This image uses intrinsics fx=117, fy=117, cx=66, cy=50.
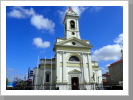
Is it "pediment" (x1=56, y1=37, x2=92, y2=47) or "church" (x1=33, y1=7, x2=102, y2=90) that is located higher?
"pediment" (x1=56, y1=37, x2=92, y2=47)

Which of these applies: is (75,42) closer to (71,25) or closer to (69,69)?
(71,25)

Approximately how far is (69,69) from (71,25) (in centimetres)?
1118

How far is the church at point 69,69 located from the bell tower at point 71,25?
2.94m

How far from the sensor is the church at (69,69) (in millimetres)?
22125

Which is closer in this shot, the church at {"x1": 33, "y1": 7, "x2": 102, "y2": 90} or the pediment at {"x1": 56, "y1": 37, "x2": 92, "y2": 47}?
the church at {"x1": 33, "y1": 7, "x2": 102, "y2": 90}

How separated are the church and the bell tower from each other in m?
2.94

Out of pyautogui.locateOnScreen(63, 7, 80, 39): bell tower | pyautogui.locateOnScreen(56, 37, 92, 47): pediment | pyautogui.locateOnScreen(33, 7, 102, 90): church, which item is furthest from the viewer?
pyautogui.locateOnScreen(63, 7, 80, 39): bell tower

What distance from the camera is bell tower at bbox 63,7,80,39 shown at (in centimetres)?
2742

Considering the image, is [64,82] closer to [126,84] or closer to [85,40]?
[85,40]

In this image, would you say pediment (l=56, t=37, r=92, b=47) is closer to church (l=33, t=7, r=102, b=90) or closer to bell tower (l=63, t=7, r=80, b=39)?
church (l=33, t=7, r=102, b=90)

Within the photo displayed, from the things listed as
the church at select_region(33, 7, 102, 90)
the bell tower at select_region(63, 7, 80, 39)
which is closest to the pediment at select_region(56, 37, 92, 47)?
the church at select_region(33, 7, 102, 90)

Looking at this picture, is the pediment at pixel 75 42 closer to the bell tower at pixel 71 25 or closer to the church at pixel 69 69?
the church at pixel 69 69
